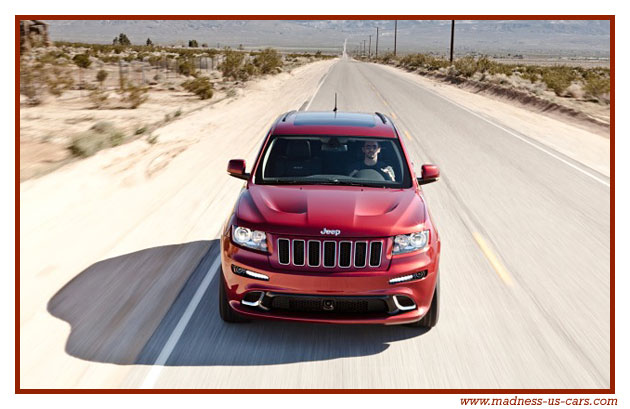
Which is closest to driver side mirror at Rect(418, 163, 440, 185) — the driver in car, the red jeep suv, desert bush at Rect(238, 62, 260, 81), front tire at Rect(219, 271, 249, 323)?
the driver in car

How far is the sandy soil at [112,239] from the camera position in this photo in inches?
217

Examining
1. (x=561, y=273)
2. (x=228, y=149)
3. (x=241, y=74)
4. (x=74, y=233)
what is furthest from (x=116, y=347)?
(x=241, y=74)

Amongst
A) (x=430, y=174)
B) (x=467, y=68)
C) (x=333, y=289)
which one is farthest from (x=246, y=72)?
(x=333, y=289)

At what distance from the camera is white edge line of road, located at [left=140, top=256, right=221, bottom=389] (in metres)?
4.91

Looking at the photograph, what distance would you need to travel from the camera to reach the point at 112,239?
28.2ft

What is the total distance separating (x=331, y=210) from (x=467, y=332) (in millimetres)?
1635

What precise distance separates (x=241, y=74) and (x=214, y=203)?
39.0 m

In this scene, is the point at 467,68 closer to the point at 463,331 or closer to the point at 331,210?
the point at 463,331

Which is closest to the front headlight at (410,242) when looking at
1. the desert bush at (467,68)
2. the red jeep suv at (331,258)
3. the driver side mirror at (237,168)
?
the red jeep suv at (331,258)

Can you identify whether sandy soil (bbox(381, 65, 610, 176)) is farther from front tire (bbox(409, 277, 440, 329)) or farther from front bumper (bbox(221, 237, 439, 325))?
front bumper (bbox(221, 237, 439, 325))

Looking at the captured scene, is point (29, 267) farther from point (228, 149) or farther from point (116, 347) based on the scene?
point (228, 149)

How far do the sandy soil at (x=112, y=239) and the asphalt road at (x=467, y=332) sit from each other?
0.35 meters
